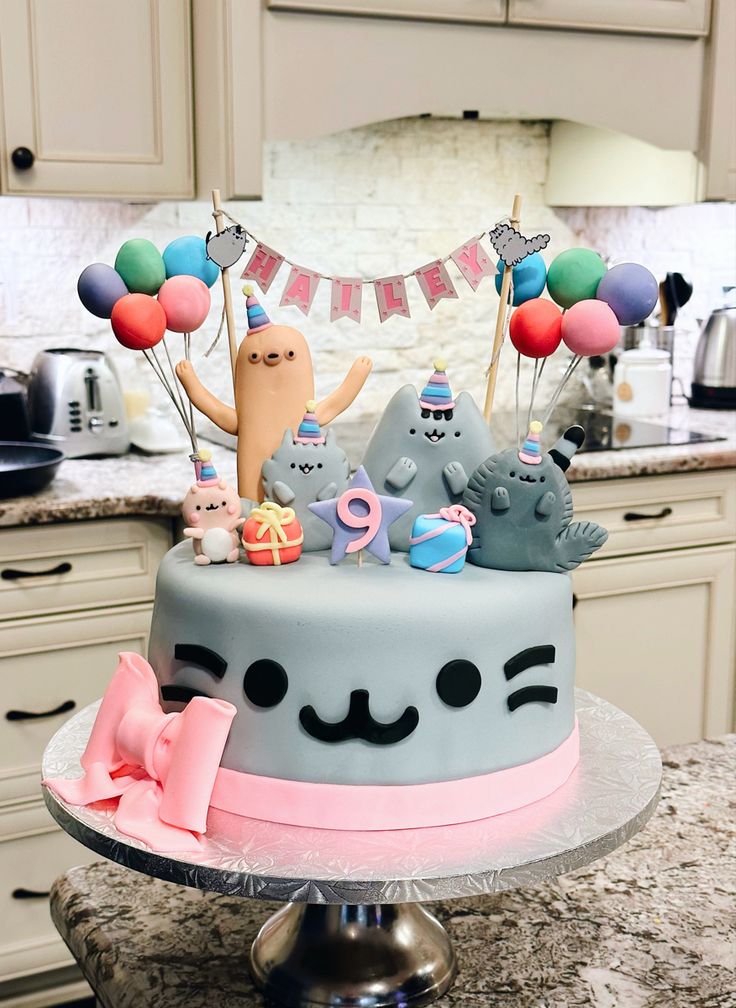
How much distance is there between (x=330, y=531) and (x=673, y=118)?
201cm

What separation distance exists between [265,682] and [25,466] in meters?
1.22

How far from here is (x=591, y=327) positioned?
3.39 ft

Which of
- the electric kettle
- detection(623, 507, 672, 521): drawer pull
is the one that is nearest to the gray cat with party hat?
detection(623, 507, 672, 521): drawer pull

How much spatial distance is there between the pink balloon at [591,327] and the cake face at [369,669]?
0.22 m

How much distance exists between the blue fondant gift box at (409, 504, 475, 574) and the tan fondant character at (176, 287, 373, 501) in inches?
6.6

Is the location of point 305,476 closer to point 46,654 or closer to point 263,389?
point 263,389

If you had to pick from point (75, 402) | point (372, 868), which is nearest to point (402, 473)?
point (372, 868)

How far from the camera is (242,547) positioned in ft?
3.51

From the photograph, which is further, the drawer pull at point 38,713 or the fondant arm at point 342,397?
the drawer pull at point 38,713

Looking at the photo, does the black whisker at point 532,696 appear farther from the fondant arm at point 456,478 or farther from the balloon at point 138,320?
the balloon at point 138,320

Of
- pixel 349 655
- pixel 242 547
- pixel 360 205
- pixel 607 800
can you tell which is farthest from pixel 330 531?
pixel 360 205

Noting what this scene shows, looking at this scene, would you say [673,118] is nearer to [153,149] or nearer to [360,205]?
[360,205]

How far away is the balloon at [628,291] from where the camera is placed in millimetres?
1044

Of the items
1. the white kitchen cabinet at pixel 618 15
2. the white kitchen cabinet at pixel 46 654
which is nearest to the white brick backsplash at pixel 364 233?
the white kitchen cabinet at pixel 618 15
